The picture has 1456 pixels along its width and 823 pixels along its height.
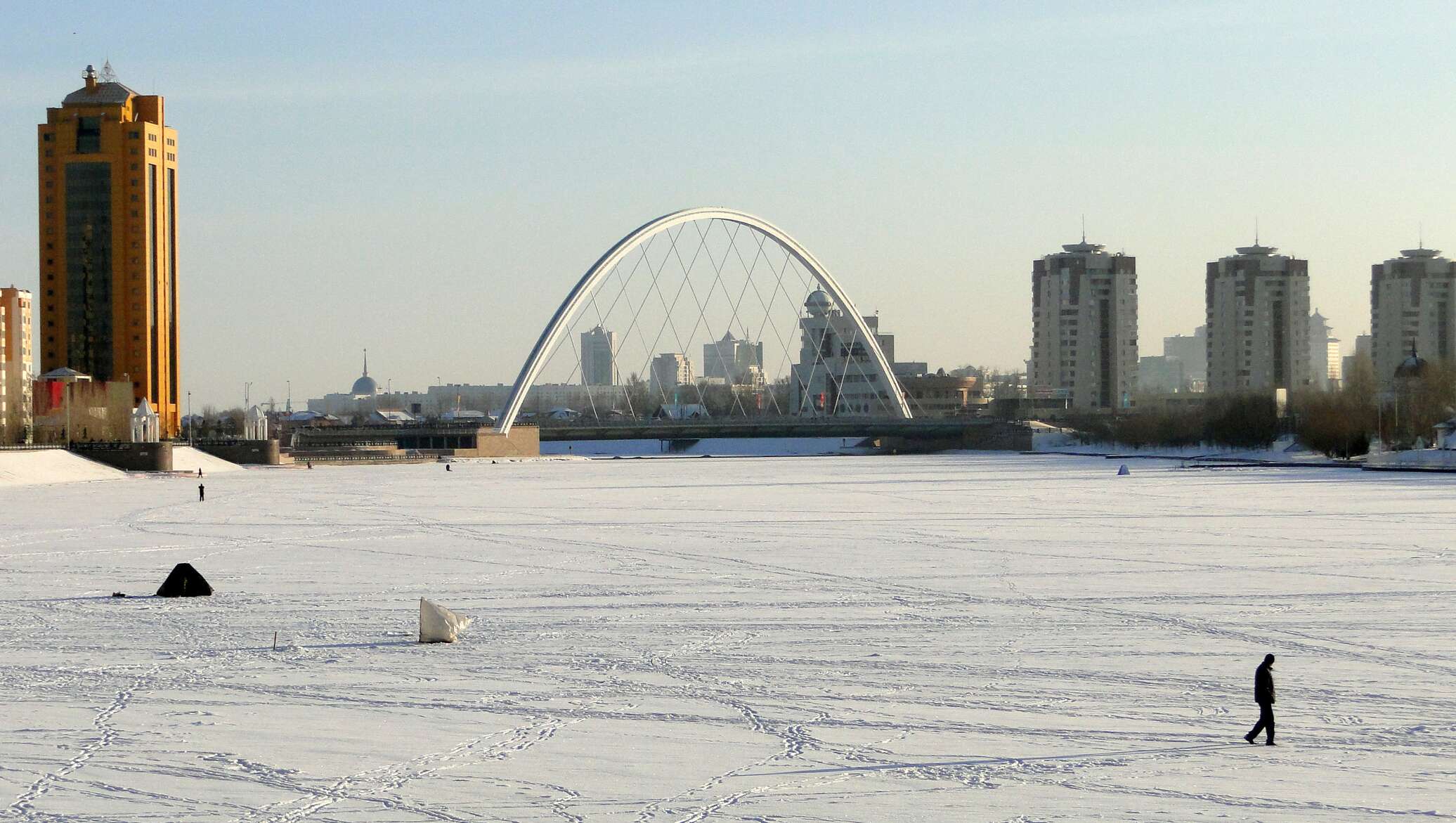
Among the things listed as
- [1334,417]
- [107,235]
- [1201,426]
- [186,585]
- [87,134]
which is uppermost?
[87,134]

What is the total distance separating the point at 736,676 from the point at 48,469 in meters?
55.7

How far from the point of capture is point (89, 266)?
108188 millimetres

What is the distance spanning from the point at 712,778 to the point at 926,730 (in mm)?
2038

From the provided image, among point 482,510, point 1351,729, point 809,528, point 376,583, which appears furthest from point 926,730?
point 482,510

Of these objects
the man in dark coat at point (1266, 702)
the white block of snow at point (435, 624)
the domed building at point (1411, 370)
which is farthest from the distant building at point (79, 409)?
the man in dark coat at point (1266, 702)

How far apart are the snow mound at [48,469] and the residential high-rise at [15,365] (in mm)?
14865

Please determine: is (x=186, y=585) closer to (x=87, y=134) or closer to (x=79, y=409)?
(x=79, y=409)

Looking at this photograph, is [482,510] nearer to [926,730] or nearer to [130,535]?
[130,535]

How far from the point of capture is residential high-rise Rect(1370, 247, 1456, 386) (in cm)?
17925

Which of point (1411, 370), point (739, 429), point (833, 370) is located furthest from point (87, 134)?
point (1411, 370)

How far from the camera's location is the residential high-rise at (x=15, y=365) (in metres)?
82.2

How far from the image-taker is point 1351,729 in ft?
36.9

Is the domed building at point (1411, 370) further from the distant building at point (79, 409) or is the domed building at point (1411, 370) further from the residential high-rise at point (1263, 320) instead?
the residential high-rise at point (1263, 320)

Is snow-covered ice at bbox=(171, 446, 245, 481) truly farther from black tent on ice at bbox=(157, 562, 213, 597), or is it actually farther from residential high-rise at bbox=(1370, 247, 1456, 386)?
residential high-rise at bbox=(1370, 247, 1456, 386)
